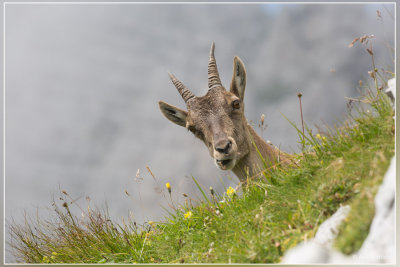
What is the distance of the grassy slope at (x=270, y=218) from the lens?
4.07 metres

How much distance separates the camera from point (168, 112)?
878cm

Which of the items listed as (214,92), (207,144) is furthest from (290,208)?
(214,92)

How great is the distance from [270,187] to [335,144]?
1167 millimetres

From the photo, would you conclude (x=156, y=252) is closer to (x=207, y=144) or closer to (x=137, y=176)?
(x=137, y=176)

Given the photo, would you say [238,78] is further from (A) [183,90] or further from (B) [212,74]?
(A) [183,90]

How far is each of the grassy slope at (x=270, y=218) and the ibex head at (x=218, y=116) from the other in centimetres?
87

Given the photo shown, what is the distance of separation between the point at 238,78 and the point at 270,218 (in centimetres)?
426

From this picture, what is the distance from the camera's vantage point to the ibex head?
22.8 feet

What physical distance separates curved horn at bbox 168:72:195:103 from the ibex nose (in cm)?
191

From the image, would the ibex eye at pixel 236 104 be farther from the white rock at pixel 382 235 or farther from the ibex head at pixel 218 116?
the white rock at pixel 382 235

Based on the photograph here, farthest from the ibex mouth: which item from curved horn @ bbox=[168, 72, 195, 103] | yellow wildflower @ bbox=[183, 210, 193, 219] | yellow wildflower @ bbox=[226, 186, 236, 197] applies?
curved horn @ bbox=[168, 72, 195, 103]

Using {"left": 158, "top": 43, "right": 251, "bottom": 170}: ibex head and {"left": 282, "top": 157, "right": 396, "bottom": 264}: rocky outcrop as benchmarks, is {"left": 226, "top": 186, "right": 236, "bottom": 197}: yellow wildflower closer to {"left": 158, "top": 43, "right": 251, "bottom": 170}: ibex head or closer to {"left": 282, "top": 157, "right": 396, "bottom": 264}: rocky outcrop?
{"left": 158, "top": 43, "right": 251, "bottom": 170}: ibex head

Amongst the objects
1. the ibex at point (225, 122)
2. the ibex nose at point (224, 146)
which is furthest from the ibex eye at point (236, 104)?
the ibex nose at point (224, 146)

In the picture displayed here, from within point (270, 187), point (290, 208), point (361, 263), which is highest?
point (270, 187)
